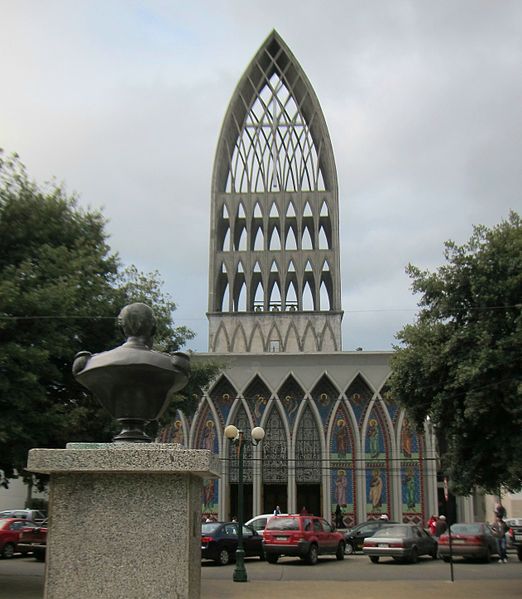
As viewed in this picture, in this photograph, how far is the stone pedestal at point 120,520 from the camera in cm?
461

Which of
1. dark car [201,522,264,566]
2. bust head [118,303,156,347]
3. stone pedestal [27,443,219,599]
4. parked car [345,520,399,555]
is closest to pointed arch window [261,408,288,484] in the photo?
parked car [345,520,399,555]

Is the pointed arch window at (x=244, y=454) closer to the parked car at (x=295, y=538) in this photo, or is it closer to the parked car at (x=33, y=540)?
the parked car at (x=295, y=538)

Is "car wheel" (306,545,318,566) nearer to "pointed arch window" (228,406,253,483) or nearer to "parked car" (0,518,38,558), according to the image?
"parked car" (0,518,38,558)

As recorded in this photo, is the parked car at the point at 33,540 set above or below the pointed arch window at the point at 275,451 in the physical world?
below

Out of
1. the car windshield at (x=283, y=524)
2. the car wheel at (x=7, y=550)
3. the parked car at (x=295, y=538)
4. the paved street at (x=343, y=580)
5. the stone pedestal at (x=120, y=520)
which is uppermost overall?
the stone pedestal at (x=120, y=520)

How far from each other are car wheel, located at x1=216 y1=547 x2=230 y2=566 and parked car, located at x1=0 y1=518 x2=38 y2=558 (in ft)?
20.8

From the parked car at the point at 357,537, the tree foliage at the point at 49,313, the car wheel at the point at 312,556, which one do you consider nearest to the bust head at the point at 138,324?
the tree foliage at the point at 49,313

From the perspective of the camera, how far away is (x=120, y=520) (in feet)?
15.5

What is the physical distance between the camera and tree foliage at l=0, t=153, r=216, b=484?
12984mm

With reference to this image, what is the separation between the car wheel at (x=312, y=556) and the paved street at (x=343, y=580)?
9.6 inches

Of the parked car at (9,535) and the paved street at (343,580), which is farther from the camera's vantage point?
the parked car at (9,535)

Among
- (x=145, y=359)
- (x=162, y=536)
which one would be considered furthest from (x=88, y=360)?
(x=162, y=536)

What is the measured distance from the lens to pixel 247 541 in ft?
74.2

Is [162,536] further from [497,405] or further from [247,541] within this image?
[247,541]
